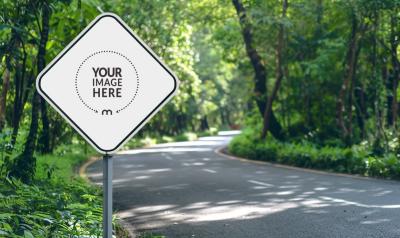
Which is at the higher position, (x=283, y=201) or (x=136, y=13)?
(x=136, y=13)

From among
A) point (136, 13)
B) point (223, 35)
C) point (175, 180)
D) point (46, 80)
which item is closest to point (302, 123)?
point (223, 35)

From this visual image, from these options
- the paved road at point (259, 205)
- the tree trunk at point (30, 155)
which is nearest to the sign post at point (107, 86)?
the paved road at point (259, 205)

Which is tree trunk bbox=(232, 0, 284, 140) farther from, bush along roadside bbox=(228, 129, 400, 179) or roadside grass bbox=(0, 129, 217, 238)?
roadside grass bbox=(0, 129, 217, 238)

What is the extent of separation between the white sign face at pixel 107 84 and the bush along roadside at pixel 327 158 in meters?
12.1

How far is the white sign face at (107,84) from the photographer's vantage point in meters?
3.74

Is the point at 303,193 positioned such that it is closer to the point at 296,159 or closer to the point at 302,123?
the point at 296,159

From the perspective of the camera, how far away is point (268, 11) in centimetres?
2088

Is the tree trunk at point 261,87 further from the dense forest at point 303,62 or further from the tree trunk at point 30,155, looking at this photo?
the tree trunk at point 30,155

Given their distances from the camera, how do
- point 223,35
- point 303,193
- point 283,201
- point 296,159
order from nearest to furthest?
point 283,201 < point 303,193 < point 296,159 < point 223,35

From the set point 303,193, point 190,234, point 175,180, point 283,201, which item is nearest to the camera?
point 190,234

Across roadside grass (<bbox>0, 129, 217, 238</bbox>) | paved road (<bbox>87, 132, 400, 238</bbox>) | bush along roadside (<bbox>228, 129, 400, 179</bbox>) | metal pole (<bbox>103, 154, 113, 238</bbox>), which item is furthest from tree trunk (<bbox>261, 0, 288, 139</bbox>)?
metal pole (<bbox>103, 154, 113, 238</bbox>)

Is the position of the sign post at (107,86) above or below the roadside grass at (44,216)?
above

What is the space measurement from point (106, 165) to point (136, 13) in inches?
695

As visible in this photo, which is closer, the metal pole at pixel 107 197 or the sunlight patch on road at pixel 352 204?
the metal pole at pixel 107 197
